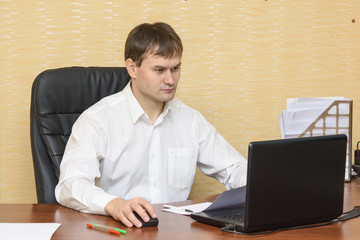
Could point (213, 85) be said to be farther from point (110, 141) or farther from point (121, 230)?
point (121, 230)

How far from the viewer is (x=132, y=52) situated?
1857 mm

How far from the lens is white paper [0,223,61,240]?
108 cm

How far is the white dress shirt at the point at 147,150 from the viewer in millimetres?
1739

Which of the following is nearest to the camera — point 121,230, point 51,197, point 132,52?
point 121,230

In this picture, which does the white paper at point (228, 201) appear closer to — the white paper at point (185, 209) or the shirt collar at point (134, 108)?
the white paper at point (185, 209)

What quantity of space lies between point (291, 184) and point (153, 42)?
2.95 feet

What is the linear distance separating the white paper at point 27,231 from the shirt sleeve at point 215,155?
877 mm

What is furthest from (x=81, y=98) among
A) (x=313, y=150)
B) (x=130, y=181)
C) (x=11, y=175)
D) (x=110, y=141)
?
(x=313, y=150)

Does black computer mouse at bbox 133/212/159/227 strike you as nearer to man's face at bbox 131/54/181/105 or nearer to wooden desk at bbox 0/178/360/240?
wooden desk at bbox 0/178/360/240

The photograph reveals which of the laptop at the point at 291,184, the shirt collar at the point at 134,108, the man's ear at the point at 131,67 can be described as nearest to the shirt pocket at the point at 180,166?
the shirt collar at the point at 134,108

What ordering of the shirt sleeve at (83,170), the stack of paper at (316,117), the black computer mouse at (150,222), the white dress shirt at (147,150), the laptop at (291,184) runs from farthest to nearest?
the stack of paper at (316,117) → the white dress shirt at (147,150) → the shirt sleeve at (83,170) → the black computer mouse at (150,222) → the laptop at (291,184)

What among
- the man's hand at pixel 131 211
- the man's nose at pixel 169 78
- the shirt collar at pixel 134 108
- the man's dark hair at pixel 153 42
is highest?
the man's dark hair at pixel 153 42

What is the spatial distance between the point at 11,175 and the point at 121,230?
1.33 m

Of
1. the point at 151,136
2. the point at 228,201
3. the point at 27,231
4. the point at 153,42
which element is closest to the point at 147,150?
the point at 151,136
